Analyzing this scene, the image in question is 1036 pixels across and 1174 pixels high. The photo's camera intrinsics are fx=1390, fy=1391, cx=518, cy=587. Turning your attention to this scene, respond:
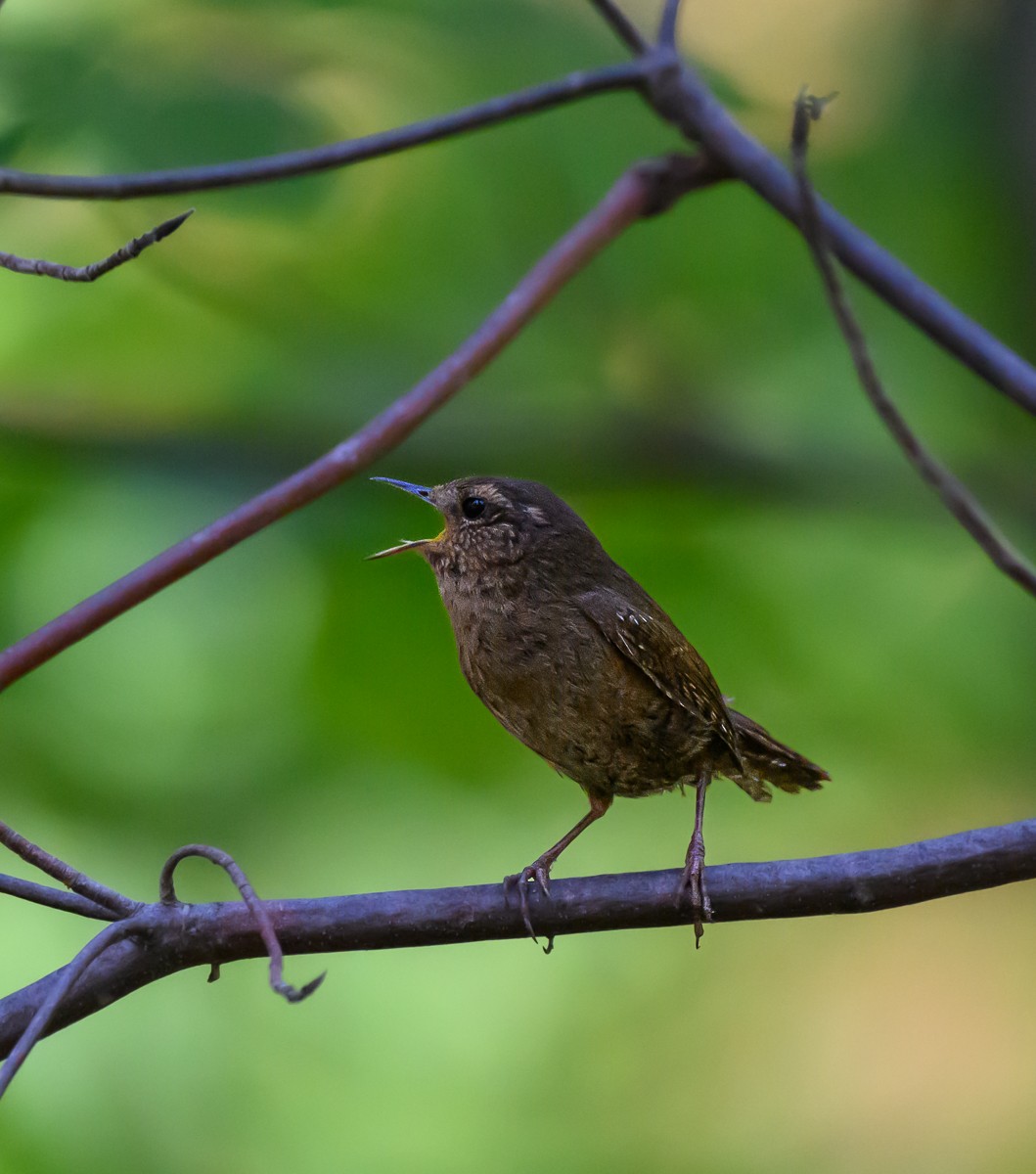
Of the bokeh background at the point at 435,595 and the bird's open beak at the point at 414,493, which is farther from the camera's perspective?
the bokeh background at the point at 435,595

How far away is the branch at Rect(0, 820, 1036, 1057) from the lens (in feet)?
5.18

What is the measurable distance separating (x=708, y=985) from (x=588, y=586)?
6.43 feet

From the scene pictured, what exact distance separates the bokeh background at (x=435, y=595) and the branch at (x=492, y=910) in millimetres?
1637

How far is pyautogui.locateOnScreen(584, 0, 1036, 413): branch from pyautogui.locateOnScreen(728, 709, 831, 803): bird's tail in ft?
5.17

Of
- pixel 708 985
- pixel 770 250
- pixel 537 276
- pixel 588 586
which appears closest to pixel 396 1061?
pixel 708 985

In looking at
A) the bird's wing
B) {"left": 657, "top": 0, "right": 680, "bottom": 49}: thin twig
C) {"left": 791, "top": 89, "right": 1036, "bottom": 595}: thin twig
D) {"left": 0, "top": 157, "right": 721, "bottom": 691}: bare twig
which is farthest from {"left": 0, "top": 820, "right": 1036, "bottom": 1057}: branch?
{"left": 657, "top": 0, "right": 680, "bottom": 49}: thin twig

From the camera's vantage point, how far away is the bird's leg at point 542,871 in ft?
5.52

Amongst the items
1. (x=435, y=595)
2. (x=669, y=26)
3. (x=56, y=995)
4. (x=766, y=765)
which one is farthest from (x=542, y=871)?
(x=435, y=595)

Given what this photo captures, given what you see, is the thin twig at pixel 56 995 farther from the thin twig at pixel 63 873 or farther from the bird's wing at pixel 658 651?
the bird's wing at pixel 658 651

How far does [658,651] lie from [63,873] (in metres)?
1.02

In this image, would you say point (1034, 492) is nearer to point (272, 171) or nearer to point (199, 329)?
point (199, 329)

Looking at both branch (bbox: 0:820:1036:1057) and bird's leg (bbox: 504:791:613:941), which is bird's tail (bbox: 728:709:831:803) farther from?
branch (bbox: 0:820:1036:1057)

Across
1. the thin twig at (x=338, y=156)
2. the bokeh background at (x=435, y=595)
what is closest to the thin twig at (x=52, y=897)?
the thin twig at (x=338, y=156)

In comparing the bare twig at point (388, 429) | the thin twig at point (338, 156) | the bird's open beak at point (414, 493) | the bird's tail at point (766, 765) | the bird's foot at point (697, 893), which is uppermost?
the bird's open beak at point (414, 493)
